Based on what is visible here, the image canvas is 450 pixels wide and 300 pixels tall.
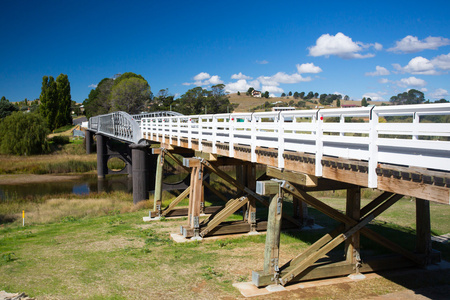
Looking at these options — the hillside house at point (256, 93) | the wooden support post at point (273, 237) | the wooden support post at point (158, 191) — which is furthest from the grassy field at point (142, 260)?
the hillside house at point (256, 93)

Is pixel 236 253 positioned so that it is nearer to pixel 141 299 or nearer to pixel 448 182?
pixel 141 299

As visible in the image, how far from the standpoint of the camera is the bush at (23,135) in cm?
4928

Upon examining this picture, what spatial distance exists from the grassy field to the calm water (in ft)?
56.1

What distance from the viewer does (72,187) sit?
36375mm

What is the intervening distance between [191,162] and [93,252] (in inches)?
161

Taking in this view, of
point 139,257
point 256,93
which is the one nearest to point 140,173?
point 139,257

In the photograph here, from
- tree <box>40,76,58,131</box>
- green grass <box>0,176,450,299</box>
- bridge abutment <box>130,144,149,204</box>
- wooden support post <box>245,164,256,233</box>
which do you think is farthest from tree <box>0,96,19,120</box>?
wooden support post <box>245,164,256,233</box>

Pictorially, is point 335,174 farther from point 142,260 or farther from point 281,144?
point 142,260

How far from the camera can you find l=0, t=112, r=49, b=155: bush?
1940 inches

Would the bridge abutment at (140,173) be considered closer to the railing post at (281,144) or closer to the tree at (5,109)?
the railing post at (281,144)

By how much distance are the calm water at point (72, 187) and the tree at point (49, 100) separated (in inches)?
1615

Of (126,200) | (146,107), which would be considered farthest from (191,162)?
(146,107)

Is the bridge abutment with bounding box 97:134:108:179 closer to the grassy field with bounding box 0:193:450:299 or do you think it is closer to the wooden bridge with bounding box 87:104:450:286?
the grassy field with bounding box 0:193:450:299

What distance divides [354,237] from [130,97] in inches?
2867
